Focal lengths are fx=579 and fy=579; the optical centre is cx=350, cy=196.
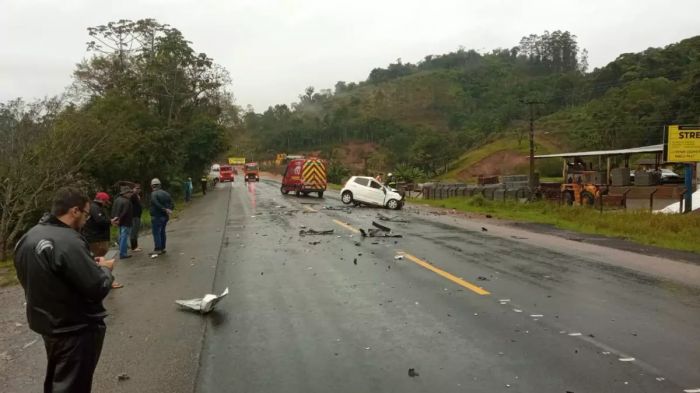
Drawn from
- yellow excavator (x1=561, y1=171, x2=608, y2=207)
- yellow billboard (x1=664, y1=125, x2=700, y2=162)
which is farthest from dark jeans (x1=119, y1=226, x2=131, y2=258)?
yellow excavator (x1=561, y1=171, x2=608, y2=207)

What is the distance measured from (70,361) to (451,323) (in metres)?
4.39

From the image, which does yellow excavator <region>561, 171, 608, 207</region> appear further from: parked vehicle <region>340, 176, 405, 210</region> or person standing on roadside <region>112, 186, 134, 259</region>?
person standing on roadside <region>112, 186, 134, 259</region>

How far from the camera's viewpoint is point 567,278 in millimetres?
9820

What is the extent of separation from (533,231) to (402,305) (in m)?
12.0

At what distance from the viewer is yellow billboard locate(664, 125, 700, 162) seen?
22.2 meters

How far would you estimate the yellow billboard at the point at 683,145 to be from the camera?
22.2 m

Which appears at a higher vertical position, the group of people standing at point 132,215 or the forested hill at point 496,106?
the forested hill at point 496,106

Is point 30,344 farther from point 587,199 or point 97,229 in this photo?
point 587,199

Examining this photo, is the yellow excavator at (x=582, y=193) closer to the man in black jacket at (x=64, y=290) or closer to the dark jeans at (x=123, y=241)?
the dark jeans at (x=123, y=241)

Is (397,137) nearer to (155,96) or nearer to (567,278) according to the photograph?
(155,96)

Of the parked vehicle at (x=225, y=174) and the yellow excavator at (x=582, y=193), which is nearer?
the yellow excavator at (x=582, y=193)

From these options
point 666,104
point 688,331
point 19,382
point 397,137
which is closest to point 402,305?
point 688,331

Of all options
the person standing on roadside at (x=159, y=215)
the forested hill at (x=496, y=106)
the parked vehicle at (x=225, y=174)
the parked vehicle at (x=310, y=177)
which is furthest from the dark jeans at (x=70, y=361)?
the parked vehicle at (x=225, y=174)

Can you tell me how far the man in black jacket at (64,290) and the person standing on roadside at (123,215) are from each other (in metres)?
9.39
